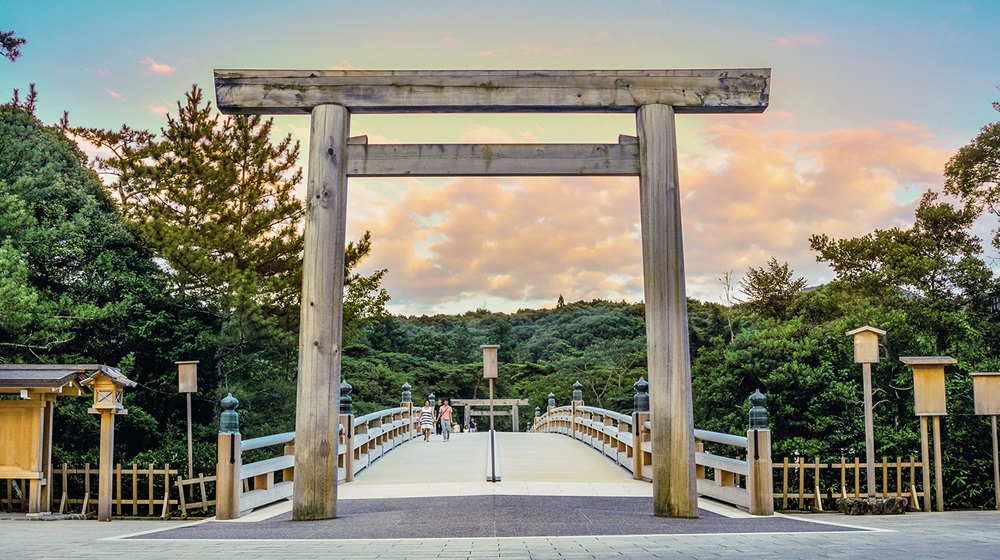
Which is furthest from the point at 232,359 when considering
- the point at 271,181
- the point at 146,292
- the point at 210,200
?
the point at 271,181

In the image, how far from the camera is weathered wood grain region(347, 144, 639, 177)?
8.63 metres

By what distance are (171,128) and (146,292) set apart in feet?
20.8

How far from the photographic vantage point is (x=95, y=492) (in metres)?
17.9

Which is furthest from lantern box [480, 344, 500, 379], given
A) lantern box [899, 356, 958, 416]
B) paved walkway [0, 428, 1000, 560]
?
lantern box [899, 356, 958, 416]

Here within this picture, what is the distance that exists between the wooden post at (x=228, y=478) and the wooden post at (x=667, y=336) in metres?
4.62

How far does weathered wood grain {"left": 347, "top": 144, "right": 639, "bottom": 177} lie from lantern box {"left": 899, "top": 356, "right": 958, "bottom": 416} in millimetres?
6872

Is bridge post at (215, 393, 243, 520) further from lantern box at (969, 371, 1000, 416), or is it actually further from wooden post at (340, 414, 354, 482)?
lantern box at (969, 371, 1000, 416)

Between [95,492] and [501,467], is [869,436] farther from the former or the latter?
[95,492]

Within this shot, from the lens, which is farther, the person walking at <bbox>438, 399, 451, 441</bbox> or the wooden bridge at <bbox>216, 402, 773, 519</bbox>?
the person walking at <bbox>438, 399, 451, 441</bbox>

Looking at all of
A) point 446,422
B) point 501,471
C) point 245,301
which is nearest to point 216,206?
point 245,301

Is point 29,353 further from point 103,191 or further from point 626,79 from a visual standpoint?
point 626,79

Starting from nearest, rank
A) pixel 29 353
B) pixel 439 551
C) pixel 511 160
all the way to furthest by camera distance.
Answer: pixel 439 551 < pixel 511 160 < pixel 29 353

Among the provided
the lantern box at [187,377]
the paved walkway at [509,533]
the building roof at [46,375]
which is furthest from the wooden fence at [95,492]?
the paved walkway at [509,533]

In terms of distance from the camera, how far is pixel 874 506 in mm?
11641
